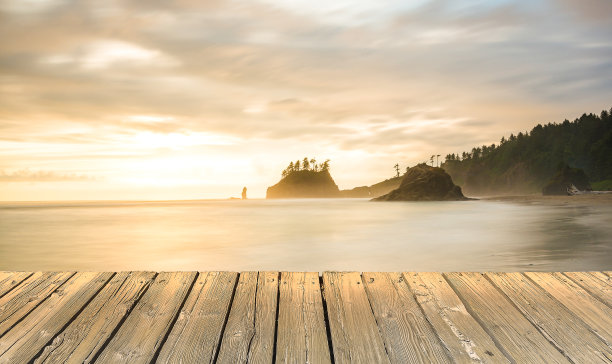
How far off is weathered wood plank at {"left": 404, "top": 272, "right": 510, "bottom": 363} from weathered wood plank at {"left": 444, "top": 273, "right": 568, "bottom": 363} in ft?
0.29

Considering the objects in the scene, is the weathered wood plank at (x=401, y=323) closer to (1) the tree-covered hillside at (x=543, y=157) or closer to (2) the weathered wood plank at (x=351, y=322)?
(2) the weathered wood plank at (x=351, y=322)

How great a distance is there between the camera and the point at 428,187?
357ft

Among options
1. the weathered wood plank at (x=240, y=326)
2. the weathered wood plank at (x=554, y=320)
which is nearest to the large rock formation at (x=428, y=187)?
the weathered wood plank at (x=554, y=320)

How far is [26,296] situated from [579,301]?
5.24 m

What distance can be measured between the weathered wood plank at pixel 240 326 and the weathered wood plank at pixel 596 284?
3.27 meters

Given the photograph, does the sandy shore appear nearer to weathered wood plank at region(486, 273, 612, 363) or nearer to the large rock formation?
the large rock formation

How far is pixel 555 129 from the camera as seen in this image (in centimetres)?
16450

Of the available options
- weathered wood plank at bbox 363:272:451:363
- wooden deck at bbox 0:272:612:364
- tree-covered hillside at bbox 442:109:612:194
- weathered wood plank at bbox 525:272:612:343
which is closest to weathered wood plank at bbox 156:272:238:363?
wooden deck at bbox 0:272:612:364

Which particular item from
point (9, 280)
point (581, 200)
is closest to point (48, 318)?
point (9, 280)

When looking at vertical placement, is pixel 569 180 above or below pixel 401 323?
above

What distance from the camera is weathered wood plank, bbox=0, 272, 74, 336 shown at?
384 centimetres

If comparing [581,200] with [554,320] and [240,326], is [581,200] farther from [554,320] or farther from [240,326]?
[240,326]

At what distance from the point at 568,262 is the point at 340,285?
15.1 m

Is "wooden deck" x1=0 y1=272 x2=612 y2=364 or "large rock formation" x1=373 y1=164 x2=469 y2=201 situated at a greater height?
"large rock formation" x1=373 y1=164 x2=469 y2=201
